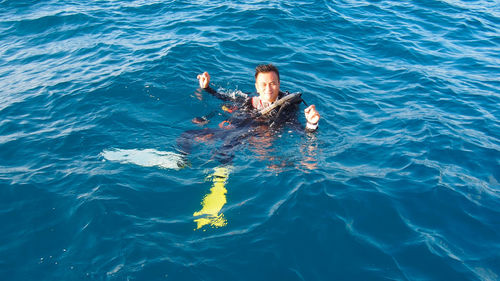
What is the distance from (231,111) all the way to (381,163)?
310cm

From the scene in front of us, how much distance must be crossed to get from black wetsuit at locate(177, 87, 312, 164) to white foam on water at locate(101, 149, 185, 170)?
313 mm

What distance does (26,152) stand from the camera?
6102 millimetres

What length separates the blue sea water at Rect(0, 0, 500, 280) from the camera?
4133mm

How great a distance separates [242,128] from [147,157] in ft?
6.01

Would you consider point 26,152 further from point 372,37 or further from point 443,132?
point 372,37

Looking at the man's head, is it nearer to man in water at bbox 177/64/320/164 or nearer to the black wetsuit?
man in water at bbox 177/64/320/164

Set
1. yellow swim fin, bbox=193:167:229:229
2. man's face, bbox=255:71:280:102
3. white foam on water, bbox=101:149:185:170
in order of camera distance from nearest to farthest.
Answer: yellow swim fin, bbox=193:167:229:229 < white foam on water, bbox=101:149:185:170 < man's face, bbox=255:71:280:102

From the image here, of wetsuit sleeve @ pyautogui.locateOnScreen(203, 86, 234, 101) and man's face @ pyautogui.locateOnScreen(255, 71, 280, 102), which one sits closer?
man's face @ pyautogui.locateOnScreen(255, 71, 280, 102)

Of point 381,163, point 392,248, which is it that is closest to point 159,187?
point 392,248

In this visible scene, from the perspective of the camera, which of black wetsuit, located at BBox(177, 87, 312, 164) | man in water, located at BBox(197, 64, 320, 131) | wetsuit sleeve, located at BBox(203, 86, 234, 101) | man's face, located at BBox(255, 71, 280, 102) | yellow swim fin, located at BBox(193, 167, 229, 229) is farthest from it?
wetsuit sleeve, located at BBox(203, 86, 234, 101)

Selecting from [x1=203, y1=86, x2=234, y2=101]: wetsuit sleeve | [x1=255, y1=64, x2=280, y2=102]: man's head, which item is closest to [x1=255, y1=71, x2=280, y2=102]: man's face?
[x1=255, y1=64, x2=280, y2=102]: man's head

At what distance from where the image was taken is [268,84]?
653 cm

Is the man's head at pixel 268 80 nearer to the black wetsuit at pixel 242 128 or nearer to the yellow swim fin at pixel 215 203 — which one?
the black wetsuit at pixel 242 128

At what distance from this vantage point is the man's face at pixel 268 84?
649cm
